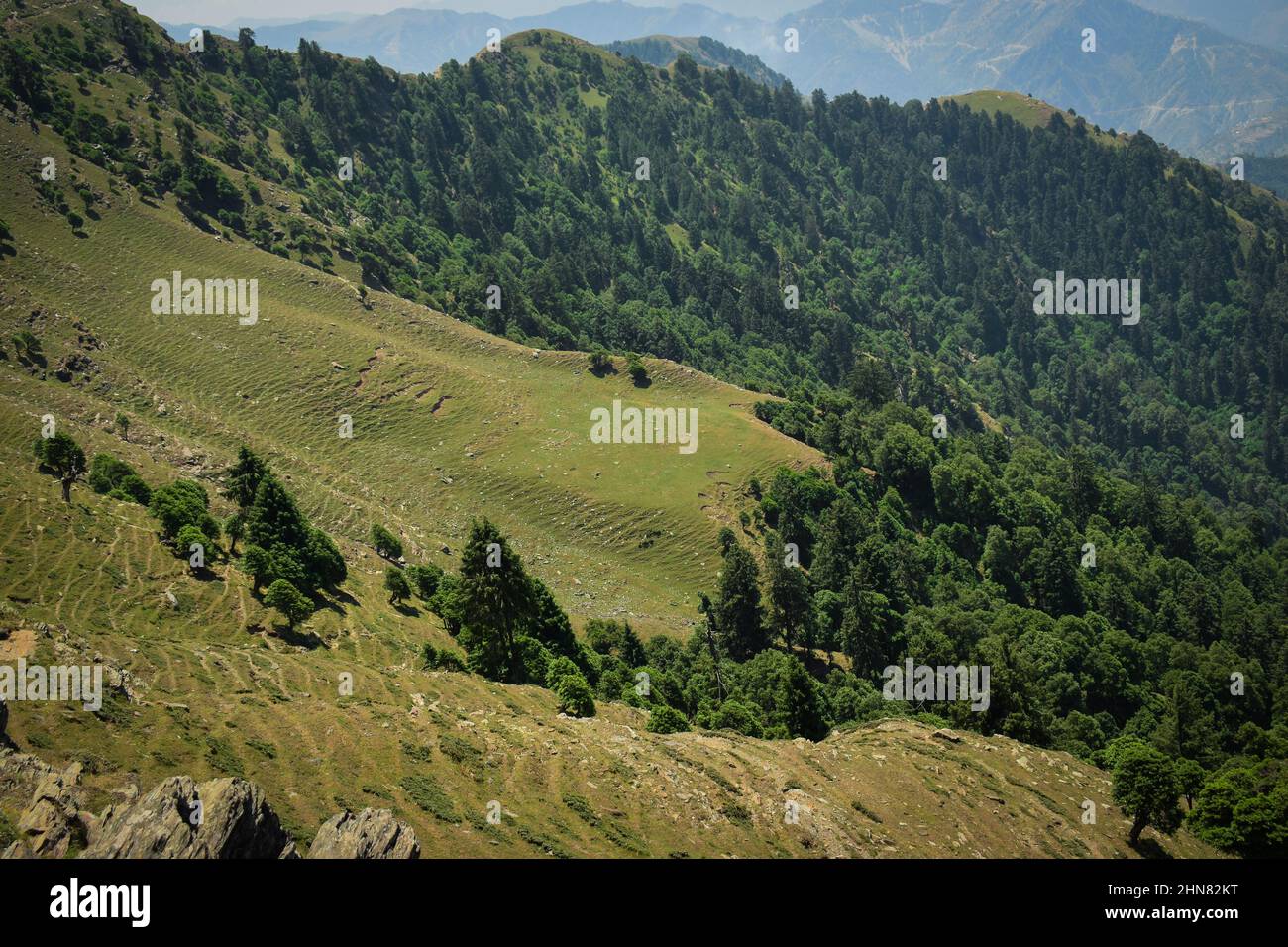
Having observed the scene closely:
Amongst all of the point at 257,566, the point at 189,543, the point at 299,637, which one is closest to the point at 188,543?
the point at 189,543

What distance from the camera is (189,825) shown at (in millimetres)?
21766

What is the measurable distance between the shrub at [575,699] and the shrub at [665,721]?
13.3 ft

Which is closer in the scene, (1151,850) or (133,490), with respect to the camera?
(1151,850)

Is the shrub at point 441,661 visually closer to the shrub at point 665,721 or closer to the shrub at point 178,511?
the shrub at point 665,721

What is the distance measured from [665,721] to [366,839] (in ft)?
93.7

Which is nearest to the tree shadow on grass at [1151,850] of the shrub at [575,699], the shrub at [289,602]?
the shrub at [575,699]

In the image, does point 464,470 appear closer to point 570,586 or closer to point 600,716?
point 570,586

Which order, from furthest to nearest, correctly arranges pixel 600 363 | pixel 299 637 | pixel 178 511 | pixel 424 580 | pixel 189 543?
pixel 600 363
pixel 424 580
pixel 178 511
pixel 189 543
pixel 299 637

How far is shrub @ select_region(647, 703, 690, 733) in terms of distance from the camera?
49.5 metres

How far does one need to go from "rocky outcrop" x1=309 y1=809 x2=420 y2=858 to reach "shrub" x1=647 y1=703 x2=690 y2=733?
25.9m

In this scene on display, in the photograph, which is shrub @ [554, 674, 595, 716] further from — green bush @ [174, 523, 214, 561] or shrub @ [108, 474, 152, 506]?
shrub @ [108, 474, 152, 506]

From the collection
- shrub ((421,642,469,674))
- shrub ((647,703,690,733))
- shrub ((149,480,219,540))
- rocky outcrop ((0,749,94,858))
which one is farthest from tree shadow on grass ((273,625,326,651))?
rocky outcrop ((0,749,94,858))

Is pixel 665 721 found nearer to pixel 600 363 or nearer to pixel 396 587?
pixel 396 587
